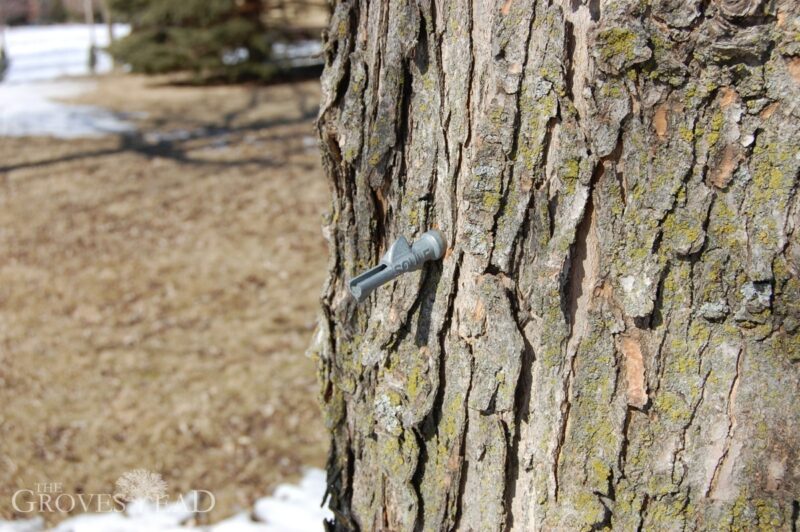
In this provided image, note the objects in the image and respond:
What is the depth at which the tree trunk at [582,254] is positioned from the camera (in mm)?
973

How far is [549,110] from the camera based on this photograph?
3.52ft

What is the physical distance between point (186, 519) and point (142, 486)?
287 millimetres

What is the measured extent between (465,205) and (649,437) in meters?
0.48

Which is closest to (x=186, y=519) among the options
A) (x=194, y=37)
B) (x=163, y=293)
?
(x=163, y=293)

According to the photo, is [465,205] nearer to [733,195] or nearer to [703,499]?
[733,195]

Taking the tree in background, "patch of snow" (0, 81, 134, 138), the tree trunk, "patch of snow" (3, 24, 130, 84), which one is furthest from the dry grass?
"patch of snow" (3, 24, 130, 84)

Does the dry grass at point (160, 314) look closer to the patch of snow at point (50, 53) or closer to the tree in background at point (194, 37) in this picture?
the tree in background at point (194, 37)

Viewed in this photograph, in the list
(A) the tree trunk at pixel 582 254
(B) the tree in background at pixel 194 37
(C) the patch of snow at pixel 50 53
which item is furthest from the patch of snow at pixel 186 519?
(C) the patch of snow at pixel 50 53

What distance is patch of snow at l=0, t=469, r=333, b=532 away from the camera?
298 centimetres

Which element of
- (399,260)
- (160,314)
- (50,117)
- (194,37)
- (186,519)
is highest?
(194,37)

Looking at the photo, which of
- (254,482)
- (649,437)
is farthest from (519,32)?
(254,482)

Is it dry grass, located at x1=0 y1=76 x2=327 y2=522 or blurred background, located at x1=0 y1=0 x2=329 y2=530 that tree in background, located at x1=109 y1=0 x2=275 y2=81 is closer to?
blurred background, located at x1=0 y1=0 x2=329 y2=530

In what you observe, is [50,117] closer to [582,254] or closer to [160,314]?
[160,314]

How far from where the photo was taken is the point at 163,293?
5.27 meters
